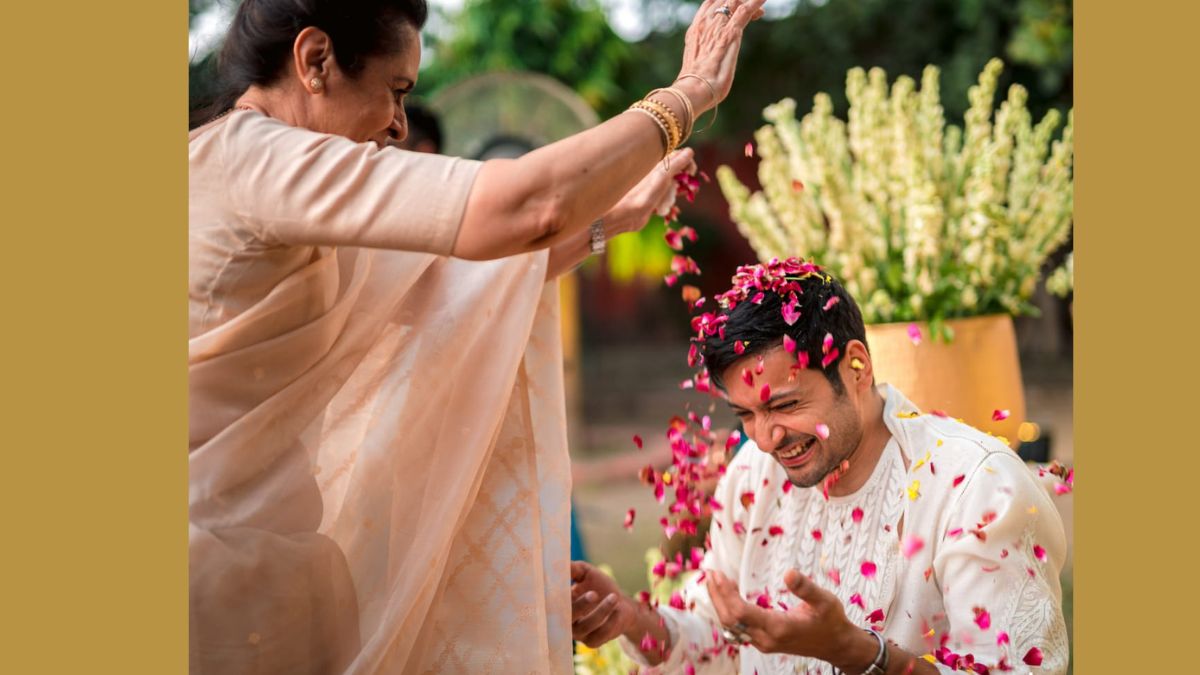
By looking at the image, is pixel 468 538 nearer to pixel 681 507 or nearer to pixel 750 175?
pixel 681 507

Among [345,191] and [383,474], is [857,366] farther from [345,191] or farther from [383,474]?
[345,191]

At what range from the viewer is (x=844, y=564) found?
2.88 metres

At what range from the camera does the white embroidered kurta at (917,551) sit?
2.53 m

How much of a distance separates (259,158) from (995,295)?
2.55 metres

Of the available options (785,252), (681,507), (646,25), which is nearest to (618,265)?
(646,25)

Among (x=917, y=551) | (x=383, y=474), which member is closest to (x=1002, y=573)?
(x=917, y=551)

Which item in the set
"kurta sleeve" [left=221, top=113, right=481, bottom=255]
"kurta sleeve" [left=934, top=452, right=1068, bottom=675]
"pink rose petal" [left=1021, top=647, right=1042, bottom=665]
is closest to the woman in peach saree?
"kurta sleeve" [left=221, top=113, right=481, bottom=255]

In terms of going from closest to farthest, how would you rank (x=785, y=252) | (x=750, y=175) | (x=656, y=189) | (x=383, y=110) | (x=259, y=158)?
(x=259, y=158) < (x=383, y=110) < (x=656, y=189) < (x=785, y=252) < (x=750, y=175)

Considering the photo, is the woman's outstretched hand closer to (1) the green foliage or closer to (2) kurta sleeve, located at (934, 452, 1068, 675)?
(2) kurta sleeve, located at (934, 452, 1068, 675)

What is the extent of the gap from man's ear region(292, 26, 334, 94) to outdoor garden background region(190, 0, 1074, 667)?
199 inches

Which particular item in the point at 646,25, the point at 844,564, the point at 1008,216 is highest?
the point at 646,25

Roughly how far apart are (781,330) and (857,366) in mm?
213

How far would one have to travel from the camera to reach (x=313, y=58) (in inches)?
92.7

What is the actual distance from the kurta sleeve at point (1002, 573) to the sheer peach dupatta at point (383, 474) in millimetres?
854
